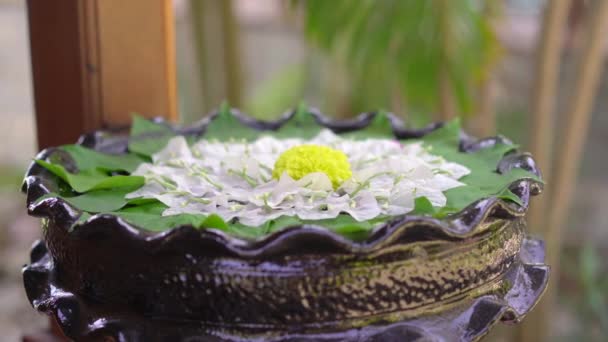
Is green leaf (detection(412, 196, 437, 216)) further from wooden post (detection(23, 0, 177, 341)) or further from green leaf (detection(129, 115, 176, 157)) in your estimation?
wooden post (detection(23, 0, 177, 341))

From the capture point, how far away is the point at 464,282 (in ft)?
2.36

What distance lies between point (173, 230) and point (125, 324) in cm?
13

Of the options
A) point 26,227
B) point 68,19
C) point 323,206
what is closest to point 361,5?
point 68,19

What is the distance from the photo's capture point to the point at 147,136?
1068 millimetres

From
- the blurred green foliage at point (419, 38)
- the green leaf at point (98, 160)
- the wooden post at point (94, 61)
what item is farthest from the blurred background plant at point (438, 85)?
the green leaf at point (98, 160)

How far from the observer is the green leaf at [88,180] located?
2.74 feet

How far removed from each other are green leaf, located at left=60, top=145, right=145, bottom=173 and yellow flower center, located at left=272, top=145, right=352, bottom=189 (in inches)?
9.1

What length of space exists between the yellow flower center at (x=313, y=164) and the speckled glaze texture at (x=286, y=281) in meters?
0.19

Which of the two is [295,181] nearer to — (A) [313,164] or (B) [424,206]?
(A) [313,164]

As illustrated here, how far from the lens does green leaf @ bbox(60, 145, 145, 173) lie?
0.94 m

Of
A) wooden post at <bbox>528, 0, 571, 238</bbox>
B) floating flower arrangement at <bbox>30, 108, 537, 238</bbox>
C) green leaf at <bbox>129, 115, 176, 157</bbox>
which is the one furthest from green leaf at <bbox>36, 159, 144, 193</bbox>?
wooden post at <bbox>528, 0, 571, 238</bbox>

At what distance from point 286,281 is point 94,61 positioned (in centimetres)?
68

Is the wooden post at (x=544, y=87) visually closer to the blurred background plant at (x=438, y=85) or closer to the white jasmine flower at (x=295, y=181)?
the blurred background plant at (x=438, y=85)

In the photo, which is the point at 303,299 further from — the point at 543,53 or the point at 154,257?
the point at 543,53
